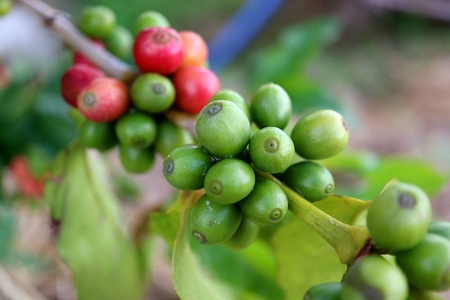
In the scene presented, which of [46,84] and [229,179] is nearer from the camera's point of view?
[229,179]

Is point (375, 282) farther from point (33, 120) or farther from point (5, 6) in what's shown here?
point (33, 120)

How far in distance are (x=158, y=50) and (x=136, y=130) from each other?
170 mm

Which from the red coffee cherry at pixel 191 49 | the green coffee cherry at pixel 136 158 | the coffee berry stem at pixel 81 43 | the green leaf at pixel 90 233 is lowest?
the green leaf at pixel 90 233

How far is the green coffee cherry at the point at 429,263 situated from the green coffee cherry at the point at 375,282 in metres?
0.03

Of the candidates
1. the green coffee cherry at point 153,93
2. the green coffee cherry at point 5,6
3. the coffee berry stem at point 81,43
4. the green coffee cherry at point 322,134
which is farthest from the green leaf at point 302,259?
the green coffee cherry at point 5,6

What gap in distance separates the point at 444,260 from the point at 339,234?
142 millimetres

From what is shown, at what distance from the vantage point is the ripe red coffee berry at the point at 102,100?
0.82m

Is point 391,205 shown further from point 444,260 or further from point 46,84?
point 46,84

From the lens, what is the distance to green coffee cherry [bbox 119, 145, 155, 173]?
0.91 m

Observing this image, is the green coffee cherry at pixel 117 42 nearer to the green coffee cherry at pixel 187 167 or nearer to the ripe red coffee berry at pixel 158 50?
the ripe red coffee berry at pixel 158 50

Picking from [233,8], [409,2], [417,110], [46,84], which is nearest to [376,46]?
[409,2]

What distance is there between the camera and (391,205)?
524mm

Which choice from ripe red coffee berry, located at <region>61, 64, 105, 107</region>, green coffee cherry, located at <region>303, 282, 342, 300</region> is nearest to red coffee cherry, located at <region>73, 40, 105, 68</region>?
ripe red coffee berry, located at <region>61, 64, 105, 107</region>

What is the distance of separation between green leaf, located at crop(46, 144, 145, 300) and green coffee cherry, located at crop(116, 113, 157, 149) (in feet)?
0.89
